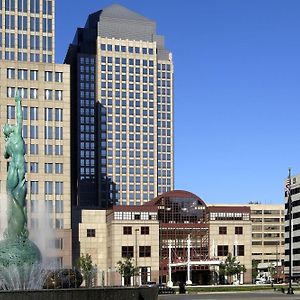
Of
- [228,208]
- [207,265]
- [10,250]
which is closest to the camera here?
[10,250]

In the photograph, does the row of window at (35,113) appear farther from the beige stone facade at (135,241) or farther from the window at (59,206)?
the beige stone facade at (135,241)

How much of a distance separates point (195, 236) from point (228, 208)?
30.2 feet

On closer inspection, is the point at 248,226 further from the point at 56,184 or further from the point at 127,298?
the point at 127,298

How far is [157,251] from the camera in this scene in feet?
491

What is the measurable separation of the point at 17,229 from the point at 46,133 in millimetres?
85678

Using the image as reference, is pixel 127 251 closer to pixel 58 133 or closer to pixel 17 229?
pixel 58 133

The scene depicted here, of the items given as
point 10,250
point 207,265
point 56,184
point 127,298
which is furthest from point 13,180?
point 207,265

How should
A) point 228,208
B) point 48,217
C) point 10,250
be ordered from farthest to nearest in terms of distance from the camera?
point 228,208 < point 48,217 < point 10,250

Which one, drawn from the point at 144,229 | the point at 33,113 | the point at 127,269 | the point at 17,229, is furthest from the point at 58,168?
the point at 17,229

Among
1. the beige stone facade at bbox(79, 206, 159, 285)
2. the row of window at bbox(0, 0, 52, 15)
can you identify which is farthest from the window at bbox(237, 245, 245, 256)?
the row of window at bbox(0, 0, 52, 15)

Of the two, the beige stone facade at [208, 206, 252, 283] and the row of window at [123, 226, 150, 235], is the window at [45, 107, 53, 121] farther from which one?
the beige stone facade at [208, 206, 252, 283]

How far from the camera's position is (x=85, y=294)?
3753 centimetres

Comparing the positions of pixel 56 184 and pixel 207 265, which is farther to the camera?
pixel 207 265

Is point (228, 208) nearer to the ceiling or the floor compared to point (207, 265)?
nearer to the ceiling
